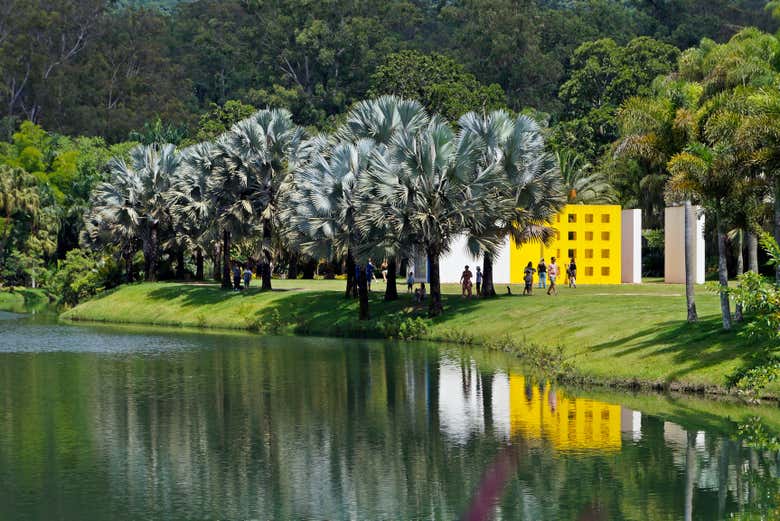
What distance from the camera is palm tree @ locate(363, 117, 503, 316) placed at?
59438 millimetres

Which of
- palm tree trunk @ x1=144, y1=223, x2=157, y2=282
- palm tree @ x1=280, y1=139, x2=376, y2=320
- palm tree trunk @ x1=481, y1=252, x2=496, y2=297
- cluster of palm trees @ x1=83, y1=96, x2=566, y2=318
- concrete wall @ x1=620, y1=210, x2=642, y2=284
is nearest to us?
cluster of palm trees @ x1=83, y1=96, x2=566, y2=318

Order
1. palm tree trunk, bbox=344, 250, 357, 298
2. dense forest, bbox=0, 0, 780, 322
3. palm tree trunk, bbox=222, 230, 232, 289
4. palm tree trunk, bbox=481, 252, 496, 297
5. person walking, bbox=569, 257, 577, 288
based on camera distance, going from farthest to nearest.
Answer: dense forest, bbox=0, 0, 780, 322 → palm tree trunk, bbox=222, 230, 232, 289 → person walking, bbox=569, 257, 577, 288 → palm tree trunk, bbox=344, 250, 357, 298 → palm tree trunk, bbox=481, 252, 496, 297

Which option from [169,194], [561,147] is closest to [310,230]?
[169,194]

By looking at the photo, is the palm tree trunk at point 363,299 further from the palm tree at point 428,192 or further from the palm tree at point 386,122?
the palm tree at point 428,192

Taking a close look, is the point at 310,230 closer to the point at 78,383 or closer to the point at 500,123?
the point at 500,123

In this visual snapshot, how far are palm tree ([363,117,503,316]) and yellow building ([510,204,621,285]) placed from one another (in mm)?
19670

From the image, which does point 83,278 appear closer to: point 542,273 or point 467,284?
point 467,284

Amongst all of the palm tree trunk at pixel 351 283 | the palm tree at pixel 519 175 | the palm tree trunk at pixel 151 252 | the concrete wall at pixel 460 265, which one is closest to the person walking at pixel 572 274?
the concrete wall at pixel 460 265

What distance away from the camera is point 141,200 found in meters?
87.2

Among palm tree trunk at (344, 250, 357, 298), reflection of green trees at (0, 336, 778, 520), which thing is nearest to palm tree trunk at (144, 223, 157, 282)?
palm tree trunk at (344, 250, 357, 298)

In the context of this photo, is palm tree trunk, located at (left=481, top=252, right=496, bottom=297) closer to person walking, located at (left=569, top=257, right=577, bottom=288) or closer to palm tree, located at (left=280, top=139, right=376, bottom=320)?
palm tree, located at (left=280, top=139, right=376, bottom=320)

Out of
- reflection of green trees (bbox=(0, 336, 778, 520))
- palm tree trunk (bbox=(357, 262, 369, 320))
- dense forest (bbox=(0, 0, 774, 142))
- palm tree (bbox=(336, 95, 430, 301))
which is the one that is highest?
dense forest (bbox=(0, 0, 774, 142))

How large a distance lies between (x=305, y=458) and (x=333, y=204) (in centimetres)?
3673

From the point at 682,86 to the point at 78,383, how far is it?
22.5 meters
